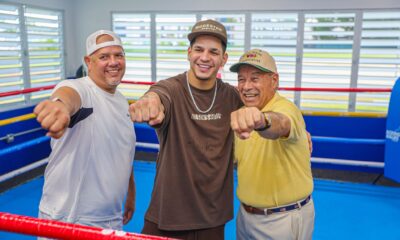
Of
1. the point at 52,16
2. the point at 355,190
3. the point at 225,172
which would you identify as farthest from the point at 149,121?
the point at 52,16

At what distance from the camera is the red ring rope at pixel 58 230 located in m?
0.84

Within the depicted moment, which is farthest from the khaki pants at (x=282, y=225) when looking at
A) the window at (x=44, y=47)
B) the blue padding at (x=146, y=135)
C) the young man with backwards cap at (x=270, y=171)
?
the window at (x=44, y=47)

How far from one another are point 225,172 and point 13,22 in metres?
4.60

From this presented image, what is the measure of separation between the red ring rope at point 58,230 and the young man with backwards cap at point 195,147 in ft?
2.22

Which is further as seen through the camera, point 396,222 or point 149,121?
point 396,222

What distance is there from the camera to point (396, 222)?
3174 millimetres

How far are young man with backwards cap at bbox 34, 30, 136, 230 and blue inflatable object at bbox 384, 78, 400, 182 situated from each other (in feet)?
9.01

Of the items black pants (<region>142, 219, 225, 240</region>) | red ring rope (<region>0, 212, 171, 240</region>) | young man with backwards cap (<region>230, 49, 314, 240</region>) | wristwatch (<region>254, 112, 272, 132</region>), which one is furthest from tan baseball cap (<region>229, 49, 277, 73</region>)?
red ring rope (<region>0, 212, 171, 240</region>)

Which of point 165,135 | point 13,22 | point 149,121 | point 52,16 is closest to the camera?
point 149,121

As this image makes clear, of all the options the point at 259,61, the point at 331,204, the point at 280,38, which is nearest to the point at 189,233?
the point at 259,61

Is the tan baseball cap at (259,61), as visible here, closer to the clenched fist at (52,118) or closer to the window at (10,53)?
the clenched fist at (52,118)

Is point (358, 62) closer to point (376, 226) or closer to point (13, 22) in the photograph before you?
point (376, 226)

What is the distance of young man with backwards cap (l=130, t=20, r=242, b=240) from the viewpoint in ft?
5.02

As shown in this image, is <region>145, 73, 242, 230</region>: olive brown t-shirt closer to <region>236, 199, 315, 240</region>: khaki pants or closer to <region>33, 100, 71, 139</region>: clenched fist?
<region>236, 199, 315, 240</region>: khaki pants
